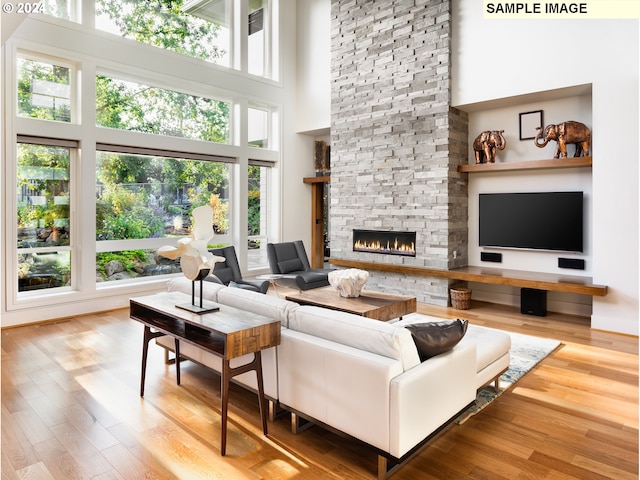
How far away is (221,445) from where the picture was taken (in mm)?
2369

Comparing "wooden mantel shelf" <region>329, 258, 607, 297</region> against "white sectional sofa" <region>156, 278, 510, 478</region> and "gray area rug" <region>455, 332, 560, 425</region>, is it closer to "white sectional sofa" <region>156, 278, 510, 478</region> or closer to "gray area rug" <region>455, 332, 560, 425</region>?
"gray area rug" <region>455, 332, 560, 425</region>

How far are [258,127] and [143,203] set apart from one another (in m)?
2.57

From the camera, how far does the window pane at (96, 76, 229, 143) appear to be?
5.80 metres

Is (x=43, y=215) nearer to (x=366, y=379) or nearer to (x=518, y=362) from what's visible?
(x=366, y=379)

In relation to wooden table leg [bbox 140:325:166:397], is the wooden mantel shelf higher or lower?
higher

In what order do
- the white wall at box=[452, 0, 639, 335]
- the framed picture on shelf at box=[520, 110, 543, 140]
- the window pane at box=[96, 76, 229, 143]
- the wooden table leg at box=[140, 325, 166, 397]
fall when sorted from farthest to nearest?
the window pane at box=[96, 76, 229, 143]
the framed picture on shelf at box=[520, 110, 543, 140]
the white wall at box=[452, 0, 639, 335]
the wooden table leg at box=[140, 325, 166, 397]

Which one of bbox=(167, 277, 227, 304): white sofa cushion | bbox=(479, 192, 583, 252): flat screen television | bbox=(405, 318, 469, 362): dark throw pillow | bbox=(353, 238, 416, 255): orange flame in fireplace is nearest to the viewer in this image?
bbox=(405, 318, 469, 362): dark throw pillow

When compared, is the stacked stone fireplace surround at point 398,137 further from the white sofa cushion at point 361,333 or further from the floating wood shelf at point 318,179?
the white sofa cushion at point 361,333

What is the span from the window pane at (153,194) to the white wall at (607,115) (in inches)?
182

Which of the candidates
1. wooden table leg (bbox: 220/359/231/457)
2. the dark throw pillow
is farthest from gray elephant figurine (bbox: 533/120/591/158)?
wooden table leg (bbox: 220/359/231/457)

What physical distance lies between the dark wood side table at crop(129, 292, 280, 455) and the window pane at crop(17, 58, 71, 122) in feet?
11.5

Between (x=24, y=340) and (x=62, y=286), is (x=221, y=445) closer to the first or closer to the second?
(x=24, y=340)

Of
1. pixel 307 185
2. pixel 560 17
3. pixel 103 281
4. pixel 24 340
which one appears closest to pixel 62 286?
pixel 103 281

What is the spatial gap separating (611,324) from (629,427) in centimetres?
253
